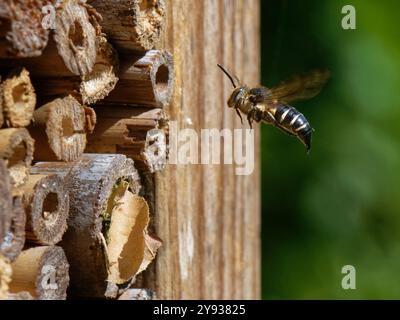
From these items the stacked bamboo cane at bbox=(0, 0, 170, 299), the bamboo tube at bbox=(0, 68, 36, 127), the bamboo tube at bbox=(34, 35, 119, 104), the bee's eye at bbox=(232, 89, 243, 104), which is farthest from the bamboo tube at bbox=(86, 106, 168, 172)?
the bee's eye at bbox=(232, 89, 243, 104)

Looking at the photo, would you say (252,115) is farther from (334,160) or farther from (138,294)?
(334,160)

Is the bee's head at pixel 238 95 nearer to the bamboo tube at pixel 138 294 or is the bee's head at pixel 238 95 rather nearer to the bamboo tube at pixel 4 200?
the bamboo tube at pixel 138 294

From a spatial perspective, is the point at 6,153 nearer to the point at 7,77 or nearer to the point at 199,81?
the point at 7,77

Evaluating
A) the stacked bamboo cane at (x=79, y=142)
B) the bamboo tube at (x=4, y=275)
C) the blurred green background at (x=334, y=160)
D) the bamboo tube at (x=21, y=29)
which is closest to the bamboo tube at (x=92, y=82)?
the stacked bamboo cane at (x=79, y=142)

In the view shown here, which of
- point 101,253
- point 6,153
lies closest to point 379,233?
point 101,253

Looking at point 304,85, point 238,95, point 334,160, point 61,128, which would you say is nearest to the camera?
point 61,128

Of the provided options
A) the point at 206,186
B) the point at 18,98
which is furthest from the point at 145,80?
the point at 206,186

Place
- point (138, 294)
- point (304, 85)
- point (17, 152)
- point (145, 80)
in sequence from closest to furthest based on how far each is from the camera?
point (17, 152), point (145, 80), point (138, 294), point (304, 85)
